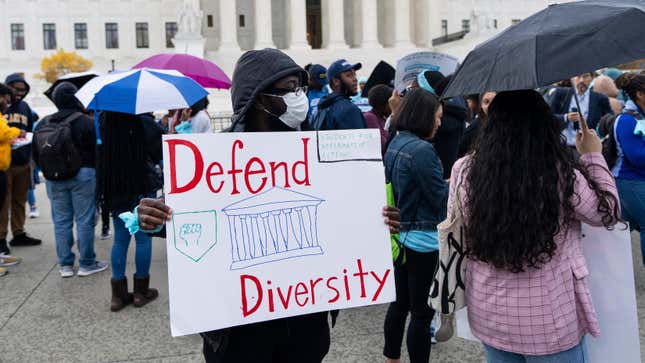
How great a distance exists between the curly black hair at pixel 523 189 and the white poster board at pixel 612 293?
153 mm

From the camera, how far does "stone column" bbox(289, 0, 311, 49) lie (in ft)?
163

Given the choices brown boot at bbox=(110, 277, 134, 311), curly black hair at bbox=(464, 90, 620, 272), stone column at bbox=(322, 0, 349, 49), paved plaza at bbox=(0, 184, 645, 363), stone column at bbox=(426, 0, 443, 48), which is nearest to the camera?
curly black hair at bbox=(464, 90, 620, 272)

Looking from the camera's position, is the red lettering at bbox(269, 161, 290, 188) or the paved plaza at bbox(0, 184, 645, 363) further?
the paved plaza at bbox(0, 184, 645, 363)

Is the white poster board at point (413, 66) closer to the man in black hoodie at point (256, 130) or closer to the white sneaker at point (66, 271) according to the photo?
the man in black hoodie at point (256, 130)

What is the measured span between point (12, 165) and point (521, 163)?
7.77 meters

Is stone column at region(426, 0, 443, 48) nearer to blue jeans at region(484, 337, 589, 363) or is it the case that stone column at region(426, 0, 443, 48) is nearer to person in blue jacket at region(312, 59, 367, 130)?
person in blue jacket at region(312, 59, 367, 130)

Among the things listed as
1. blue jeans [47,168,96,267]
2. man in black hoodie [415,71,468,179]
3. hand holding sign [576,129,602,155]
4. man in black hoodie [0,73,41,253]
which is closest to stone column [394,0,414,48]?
man in black hoodie [0,73,41,253]

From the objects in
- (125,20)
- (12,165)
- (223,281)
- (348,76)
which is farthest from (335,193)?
(125,20)

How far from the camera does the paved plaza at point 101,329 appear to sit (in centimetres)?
463

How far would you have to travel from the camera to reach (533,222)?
7.64 feet

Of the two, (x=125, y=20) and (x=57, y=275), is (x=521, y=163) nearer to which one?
(x=57, y=275)

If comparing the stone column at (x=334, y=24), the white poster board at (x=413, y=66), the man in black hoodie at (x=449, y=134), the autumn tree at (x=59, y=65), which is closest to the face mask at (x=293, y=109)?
the man in black hoodie at (x=449, y=134)

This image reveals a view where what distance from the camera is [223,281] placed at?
2.30 metres

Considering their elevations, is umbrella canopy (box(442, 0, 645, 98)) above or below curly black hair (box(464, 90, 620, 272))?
above
